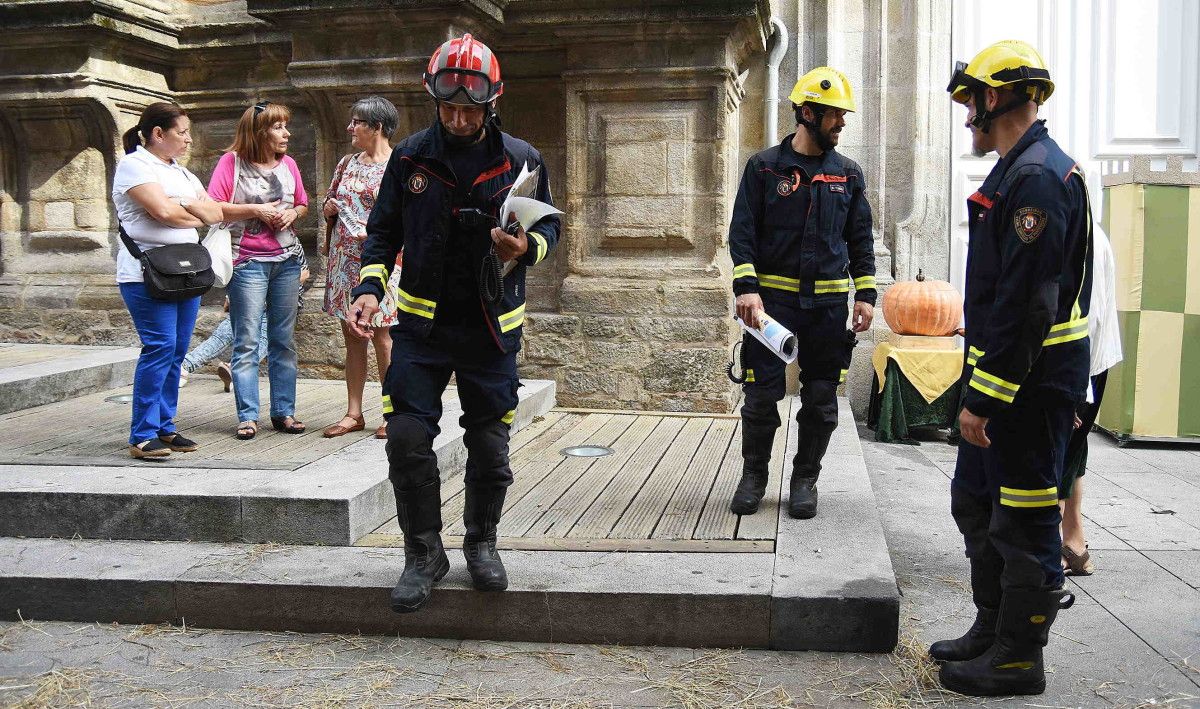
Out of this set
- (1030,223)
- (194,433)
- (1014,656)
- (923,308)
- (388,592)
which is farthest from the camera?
(923,308)

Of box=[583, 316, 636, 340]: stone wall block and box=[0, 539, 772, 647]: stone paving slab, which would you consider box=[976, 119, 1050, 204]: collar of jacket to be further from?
box=[583, 316, 636, 340]: stone wall block

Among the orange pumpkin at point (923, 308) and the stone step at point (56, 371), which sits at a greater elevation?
the orange pumpkin at point (923, 308)

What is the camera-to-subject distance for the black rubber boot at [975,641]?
143 inches

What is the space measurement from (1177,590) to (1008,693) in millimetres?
1595

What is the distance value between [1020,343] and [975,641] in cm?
103

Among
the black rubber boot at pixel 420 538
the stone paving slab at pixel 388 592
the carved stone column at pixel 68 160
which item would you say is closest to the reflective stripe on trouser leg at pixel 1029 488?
the stone paving slab at pixel 388 592

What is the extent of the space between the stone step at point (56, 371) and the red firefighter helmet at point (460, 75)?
14.2ft

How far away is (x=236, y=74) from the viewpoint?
8.99m

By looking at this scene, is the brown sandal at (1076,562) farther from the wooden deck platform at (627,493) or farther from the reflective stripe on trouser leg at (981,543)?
the reflective stripe on trouser leg at (981,543)

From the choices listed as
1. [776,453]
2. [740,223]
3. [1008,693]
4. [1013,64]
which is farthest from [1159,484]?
[1013,64]

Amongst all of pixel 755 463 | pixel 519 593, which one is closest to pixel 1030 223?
pixel 519 593

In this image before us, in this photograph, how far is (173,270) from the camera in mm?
5418

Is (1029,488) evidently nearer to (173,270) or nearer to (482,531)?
(482,531)

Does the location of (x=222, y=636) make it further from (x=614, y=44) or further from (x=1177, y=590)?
(x=614, y=44)
